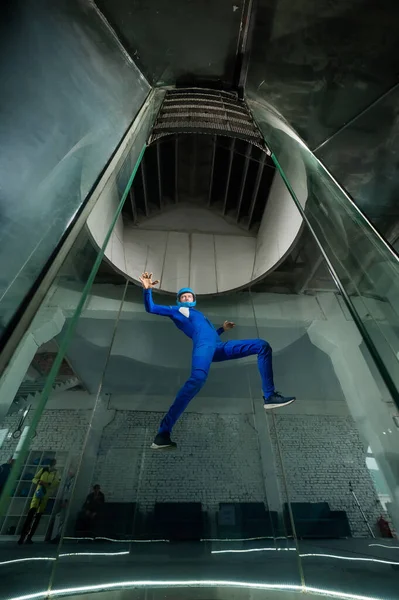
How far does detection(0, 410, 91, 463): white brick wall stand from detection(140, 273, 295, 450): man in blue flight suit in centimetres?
253

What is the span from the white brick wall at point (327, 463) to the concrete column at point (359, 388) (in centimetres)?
130

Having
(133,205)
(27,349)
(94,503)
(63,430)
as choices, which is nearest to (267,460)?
(94,503)

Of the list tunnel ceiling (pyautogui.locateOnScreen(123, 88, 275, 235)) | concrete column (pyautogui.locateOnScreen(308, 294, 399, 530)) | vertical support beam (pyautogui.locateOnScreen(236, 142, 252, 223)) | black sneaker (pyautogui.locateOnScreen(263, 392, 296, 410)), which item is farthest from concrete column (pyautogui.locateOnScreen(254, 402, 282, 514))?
vertical support beam (pyautogui.locateOnScreen(236, 142, 252, 223))

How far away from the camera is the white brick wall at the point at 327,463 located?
5.03 metres

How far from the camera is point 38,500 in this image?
3570 millimetres

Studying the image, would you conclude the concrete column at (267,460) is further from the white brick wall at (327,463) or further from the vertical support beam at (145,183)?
the vertical support beam at (145,183)

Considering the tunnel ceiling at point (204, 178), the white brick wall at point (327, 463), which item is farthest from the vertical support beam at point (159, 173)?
the white brick wall at point (327, 463)

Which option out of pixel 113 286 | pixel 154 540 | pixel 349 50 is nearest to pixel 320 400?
pixel 154 540

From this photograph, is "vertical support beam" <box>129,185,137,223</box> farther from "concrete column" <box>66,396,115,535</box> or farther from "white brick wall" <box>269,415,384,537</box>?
"white brick wall" <box>269,415,384,537</box>

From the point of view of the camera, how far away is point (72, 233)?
1.24m

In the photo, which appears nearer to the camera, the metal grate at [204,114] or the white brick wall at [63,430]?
the metal grate at [204,114]

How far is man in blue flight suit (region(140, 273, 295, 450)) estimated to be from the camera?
9.00ft

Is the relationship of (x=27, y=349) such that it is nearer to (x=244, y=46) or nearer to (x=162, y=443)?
(x=162, y=443)

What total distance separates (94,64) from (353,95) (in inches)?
95.3
